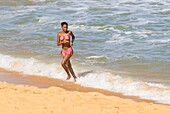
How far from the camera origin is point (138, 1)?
2672 centimetres

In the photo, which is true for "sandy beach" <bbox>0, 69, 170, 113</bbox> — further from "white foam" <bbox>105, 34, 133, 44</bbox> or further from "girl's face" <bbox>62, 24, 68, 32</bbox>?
"white foam" <bbox>105, 34, 133, 44</bbox>

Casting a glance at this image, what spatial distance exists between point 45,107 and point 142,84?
3.73 meters

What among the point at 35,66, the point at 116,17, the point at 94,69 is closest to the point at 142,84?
the point at 94,69

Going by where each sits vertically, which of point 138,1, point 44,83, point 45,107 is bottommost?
point 138,1

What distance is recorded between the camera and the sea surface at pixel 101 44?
1181 cm

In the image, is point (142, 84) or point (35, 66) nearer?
point (142, 84)

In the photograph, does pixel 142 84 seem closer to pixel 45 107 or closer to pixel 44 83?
pixel 44 83

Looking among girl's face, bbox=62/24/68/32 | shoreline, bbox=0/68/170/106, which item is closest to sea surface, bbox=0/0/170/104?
shoreline, bbox=0/68/170/106

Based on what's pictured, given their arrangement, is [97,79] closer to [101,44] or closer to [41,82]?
[41,82]

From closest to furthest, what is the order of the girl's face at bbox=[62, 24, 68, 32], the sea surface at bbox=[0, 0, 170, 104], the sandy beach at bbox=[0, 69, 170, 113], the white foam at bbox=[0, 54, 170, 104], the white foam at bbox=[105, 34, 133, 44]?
the sandy beach at bbox=[0, 69, 170, 113] < the white foam at bbox=[0, 54, 170, 104] < the girl's face at bbox=[62, 24, 68, 32] < the sea surface at bbox=[0, 0, 170, 104] < the white foam at bbox=[105, 34, 133, 44]

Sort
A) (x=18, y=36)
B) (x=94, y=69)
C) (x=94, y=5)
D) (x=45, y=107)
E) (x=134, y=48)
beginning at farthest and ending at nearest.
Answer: (x=94, y=5) → (x=18, y=36) → (x=134, y=48) → (x=94, y=69) → (x=45, y=107)

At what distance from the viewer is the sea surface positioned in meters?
11.8

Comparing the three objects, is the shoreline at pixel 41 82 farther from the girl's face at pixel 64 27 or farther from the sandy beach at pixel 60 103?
the girl's face at pixel 64 27

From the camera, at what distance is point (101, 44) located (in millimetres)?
16031
